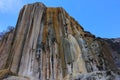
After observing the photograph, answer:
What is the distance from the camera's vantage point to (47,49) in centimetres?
2164

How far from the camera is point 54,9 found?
2578cm

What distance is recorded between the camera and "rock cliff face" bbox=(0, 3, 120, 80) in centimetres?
2031

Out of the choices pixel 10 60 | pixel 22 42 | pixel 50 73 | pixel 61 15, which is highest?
pixel 61 15

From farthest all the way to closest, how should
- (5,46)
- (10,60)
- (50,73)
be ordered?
(5,46) < (10,60) < (50,73)

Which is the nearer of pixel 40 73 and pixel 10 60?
pixel 40 73

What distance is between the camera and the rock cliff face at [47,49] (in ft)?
66.6

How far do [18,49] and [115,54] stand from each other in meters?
16.8

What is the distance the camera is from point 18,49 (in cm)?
2256

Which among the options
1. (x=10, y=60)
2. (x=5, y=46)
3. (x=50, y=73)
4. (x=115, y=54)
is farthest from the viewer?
(x=115, y=54)

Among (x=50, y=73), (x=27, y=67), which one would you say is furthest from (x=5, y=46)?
(x=50, y=73)

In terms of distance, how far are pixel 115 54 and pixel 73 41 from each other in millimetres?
14773

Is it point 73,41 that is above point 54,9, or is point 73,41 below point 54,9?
below

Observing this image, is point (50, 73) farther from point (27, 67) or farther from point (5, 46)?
point (5, 46)

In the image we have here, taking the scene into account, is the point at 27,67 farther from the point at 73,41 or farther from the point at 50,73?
the point at 73,41
